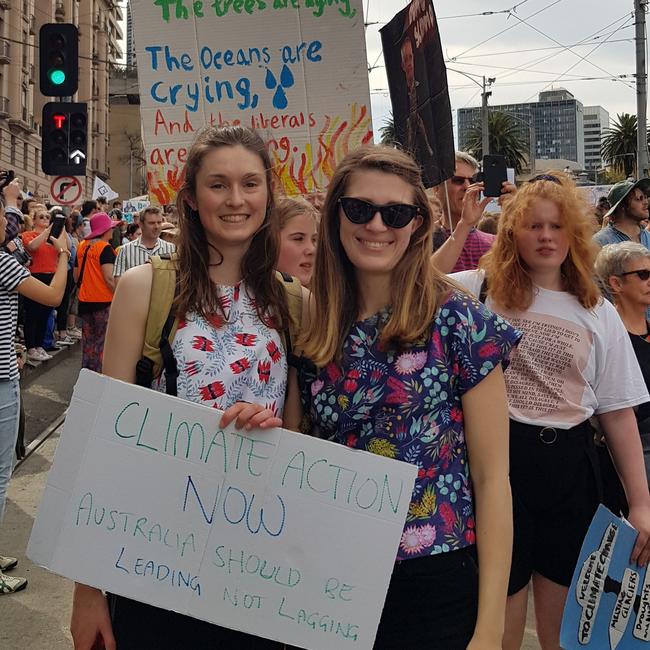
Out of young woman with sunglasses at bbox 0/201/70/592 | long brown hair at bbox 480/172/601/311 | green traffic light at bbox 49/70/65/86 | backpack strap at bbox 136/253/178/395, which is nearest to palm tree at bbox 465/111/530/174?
green traffic light at bbox 49/70/65/86

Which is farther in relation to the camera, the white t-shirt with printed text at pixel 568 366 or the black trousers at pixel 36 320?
the black trousers at pixel 36 320

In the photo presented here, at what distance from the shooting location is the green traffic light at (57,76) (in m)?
9.81

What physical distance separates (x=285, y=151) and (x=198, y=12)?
817 millimetres

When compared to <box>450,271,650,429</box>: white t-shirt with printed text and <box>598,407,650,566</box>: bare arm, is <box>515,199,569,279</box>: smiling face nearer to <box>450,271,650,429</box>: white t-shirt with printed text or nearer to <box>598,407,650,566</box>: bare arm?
<box>450,271,650,429</box>: white t-shirt with printed text

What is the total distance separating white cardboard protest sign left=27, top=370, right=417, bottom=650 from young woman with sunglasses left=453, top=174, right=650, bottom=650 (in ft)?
3.10

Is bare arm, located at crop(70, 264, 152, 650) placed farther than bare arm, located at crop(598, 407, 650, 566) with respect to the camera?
No

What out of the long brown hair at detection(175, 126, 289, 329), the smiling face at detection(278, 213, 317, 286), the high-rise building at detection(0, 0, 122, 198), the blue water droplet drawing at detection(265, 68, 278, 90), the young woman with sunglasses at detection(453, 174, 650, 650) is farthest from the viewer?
the high-rise building at detection(0, 0, 122, 198)

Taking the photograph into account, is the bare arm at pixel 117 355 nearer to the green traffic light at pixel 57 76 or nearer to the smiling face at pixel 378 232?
the smiling face at pixel 378 232

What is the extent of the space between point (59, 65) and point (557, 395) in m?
8.79

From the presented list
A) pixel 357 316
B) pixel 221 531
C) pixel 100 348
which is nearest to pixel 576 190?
pixel 357 316

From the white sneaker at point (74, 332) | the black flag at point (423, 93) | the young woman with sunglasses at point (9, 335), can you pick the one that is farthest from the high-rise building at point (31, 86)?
the black flag at point (423, 93)

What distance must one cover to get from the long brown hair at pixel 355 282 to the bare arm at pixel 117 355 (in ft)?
1.41

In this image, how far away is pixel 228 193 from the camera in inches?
86.2

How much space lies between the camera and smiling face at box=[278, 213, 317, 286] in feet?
11.1
